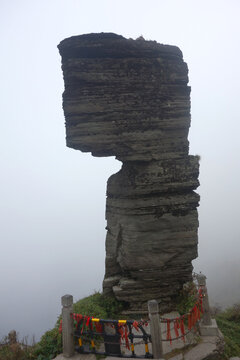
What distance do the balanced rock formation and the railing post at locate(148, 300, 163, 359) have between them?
3.44m

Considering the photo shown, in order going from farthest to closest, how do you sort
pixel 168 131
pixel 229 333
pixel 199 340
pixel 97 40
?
pixel 229 333, pixel 168 131, pixel 97 40, pixel 199 340

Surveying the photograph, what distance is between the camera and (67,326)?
8.23 m

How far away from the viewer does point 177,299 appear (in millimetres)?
11367

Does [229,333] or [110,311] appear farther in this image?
[229,333]

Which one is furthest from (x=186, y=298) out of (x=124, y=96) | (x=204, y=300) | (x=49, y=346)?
(x=124, y=96)

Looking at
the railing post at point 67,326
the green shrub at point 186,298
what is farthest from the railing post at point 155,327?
the green shrub at point 186,298

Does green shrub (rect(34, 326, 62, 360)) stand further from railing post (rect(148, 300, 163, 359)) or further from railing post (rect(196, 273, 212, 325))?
railing post (rect(196, 273, 212, 325))

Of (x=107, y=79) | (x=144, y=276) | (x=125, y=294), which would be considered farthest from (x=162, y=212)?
(x=107, y=79)

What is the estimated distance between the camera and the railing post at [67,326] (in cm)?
823

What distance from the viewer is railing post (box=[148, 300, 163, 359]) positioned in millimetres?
7457

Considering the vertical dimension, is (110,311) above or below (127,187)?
below

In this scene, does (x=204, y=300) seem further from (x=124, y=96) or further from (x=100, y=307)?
(x=124, y=96)

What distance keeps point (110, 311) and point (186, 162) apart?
6.16 meters

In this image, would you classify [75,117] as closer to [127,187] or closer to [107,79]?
[107,79]
